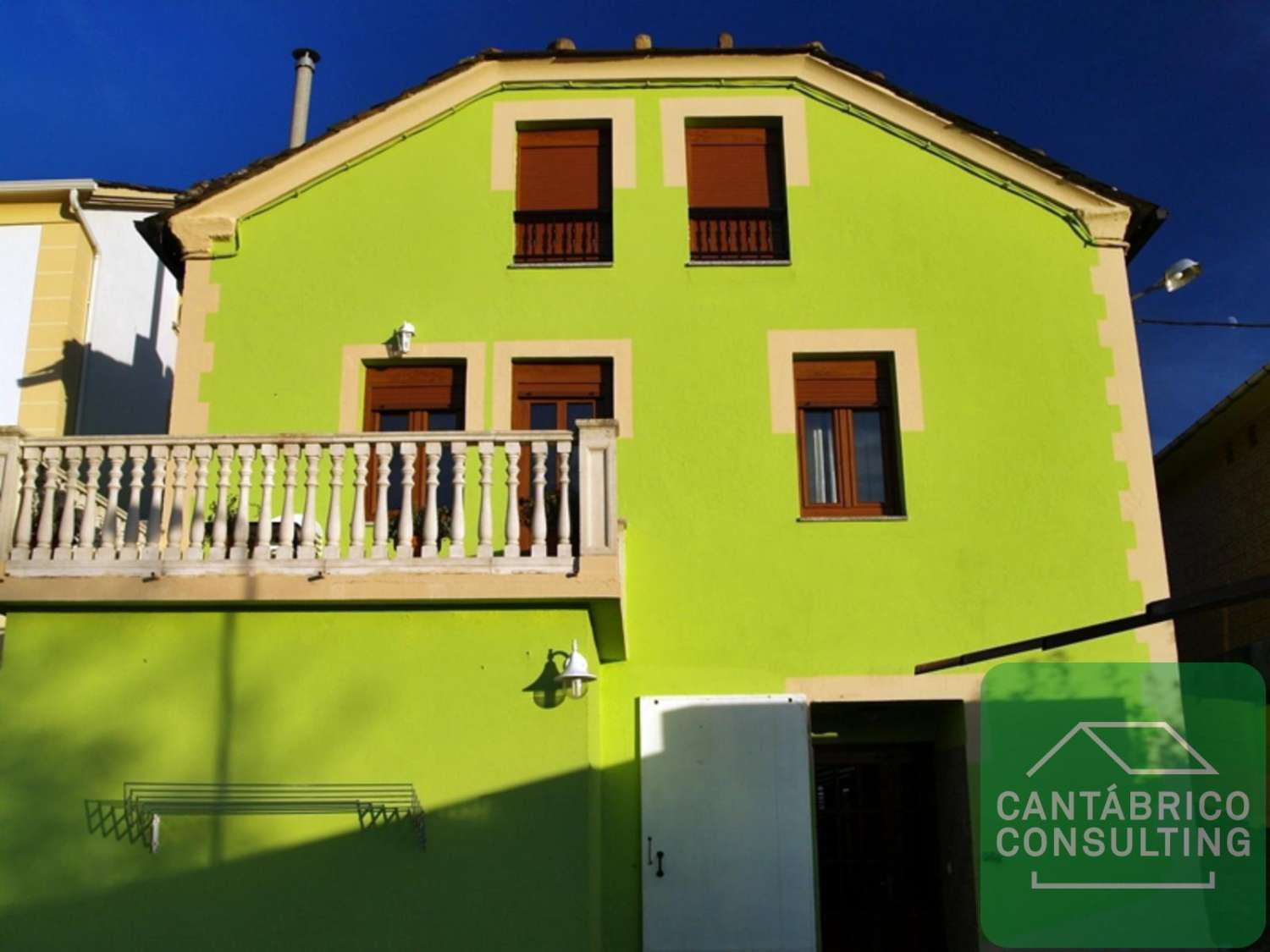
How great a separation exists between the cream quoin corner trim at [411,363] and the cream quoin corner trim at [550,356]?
135 mm

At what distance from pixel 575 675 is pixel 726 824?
7.44ft

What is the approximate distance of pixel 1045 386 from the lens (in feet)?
35.6

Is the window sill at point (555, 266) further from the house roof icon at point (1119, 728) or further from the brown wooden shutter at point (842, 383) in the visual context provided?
the house roof icon at point (1119, 728)

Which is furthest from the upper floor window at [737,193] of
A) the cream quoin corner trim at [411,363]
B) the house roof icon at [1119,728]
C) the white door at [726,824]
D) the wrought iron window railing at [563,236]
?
the house roof icon at [1119,728]

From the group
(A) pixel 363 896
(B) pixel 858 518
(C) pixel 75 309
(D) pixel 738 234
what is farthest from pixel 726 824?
(C) pixel 75 309

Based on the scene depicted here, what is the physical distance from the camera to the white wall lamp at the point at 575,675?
326 inches

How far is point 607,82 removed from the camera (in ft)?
39.0

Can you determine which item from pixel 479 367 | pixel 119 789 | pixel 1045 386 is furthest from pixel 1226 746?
pixel 119 789

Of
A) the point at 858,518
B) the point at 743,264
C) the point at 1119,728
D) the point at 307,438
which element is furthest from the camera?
the point at 743,264

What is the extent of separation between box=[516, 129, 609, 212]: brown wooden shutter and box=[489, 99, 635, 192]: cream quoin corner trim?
0.14 meters

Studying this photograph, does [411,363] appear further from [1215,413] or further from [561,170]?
[1215,413]

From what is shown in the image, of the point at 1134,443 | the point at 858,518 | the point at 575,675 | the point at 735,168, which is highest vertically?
the point at 735,168

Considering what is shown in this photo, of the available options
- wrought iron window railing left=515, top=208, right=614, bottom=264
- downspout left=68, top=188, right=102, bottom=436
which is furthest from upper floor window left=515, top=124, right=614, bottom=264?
downspout left=68, top=188, right=102, bottom=436

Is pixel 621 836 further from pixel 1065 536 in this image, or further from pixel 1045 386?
pixel 1045 386
